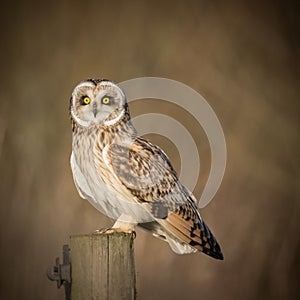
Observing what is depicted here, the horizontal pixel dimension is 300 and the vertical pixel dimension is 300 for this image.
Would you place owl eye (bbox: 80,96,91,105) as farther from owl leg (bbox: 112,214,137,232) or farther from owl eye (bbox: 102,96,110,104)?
owl leg (bbox: 112,214,137,232)

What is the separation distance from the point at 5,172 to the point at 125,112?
1.36 m

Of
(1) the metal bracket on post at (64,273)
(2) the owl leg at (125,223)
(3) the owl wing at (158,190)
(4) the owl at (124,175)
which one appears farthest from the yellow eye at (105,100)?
(1) the metal bracket on post at (64,273)

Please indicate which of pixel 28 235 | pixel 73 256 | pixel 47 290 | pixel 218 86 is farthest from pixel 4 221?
pixel 73 256

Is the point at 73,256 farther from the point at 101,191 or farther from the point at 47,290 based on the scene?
the point at 47,290

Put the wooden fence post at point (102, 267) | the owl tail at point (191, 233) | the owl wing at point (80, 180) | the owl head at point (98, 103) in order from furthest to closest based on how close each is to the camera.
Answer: the owl wing at point (80, 180) < the owl head at point (98, 103) < the owl tail at point (191, 233) < the wooden fence post at point (102, 267)

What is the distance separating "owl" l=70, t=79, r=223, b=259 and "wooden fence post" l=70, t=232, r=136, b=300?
493mm

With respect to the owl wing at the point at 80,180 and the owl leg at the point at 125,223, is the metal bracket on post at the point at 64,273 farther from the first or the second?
the owl wing at the point at 80,180

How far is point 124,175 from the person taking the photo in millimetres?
2920

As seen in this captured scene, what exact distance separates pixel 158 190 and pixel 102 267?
693 millimetres

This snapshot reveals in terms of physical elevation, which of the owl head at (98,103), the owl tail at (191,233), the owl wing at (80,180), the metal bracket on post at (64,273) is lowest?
the metal bracket on post at (64,273)

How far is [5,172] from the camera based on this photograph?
4.21 metres

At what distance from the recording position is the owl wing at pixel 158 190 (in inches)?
114

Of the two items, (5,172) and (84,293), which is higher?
(5,172)

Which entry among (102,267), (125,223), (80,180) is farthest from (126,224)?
(102,267)
